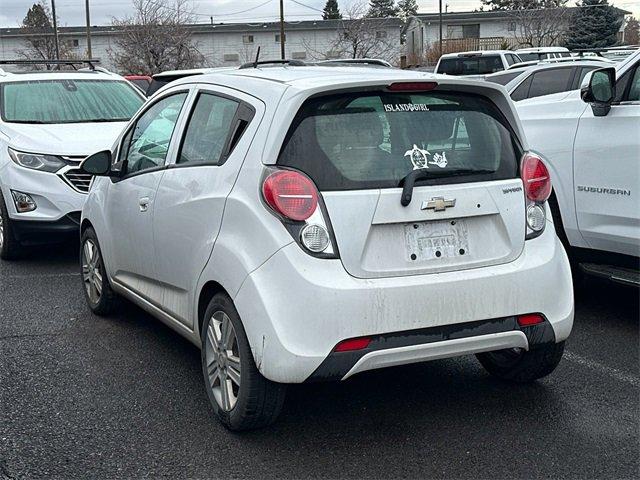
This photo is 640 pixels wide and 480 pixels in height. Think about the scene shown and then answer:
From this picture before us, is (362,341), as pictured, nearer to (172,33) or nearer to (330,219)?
(330,219)

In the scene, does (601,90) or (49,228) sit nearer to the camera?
(601,90)

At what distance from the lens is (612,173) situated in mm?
5918

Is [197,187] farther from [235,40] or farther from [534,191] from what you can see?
[235,40]

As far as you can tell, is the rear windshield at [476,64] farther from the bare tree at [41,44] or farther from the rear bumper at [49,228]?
the bare tree at [41,44]

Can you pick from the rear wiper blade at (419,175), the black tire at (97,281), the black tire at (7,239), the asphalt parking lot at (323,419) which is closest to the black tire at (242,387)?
the asphalt parking lot at (323,419)

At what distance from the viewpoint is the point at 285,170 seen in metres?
3.88

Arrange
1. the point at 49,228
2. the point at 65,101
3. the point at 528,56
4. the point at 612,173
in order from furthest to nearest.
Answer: the point at 528,56, the point at 65,101, the point at 49,228, the point at 612,173

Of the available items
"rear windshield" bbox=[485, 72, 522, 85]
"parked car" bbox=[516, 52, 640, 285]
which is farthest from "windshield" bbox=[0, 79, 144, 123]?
"rear windshield" bbox=[485, 72, 522, 85]

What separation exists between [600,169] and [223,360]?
10.5 ft

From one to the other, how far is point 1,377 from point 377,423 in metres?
2.31

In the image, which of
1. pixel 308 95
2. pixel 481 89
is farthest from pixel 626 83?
pixel 308 95

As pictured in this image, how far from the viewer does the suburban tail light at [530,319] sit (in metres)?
4.06

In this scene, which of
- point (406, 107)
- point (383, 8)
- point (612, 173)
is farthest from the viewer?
point (383, 8)

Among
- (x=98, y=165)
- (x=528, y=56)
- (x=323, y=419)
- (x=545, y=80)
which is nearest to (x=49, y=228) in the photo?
(x=98, y=165)
